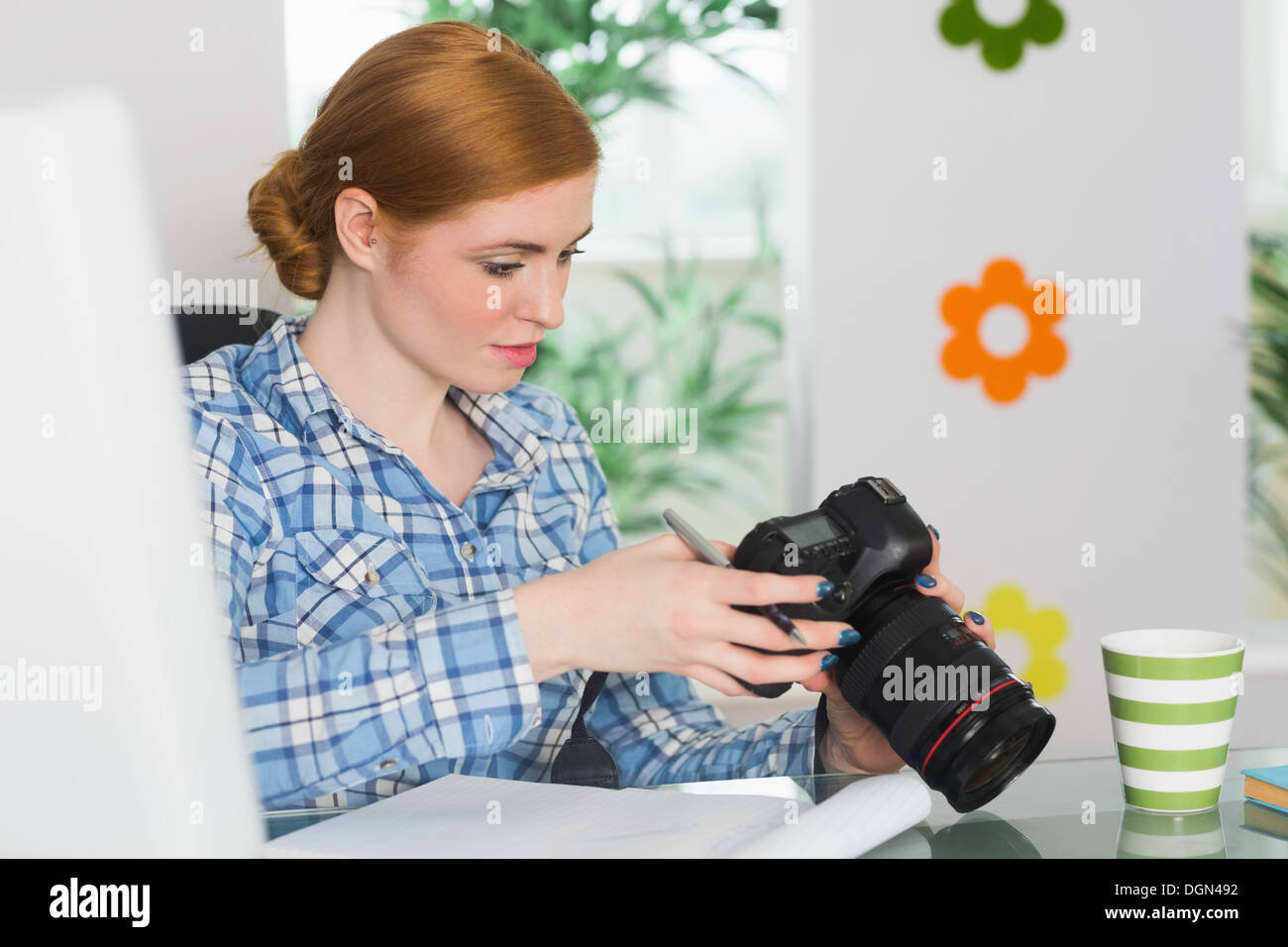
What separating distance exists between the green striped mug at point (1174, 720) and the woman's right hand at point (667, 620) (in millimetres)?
189

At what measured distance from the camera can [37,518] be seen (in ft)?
1.61

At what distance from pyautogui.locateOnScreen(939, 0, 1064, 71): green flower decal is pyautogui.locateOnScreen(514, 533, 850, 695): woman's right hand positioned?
1540 millimetres

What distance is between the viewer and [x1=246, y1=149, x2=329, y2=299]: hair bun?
Result: 121 cm

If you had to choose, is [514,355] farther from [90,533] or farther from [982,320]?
[982,320]

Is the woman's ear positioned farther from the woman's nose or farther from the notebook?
the notebook

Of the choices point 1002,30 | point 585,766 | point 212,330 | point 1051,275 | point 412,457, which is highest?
point 1002,30

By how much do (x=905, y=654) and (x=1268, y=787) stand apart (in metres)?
0.25

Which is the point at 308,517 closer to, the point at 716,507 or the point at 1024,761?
the point at 1024,761

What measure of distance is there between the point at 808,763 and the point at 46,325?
2.40 feet

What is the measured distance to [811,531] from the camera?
81 centimetres

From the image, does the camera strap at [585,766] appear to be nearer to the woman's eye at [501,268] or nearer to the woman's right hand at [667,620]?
the woman's right hand at [667,620]

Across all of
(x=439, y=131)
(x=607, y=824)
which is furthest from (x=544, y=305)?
(x=607, y=824)
